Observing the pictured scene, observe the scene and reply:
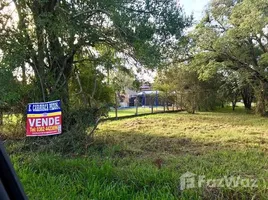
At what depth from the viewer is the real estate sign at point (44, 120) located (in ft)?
13.9

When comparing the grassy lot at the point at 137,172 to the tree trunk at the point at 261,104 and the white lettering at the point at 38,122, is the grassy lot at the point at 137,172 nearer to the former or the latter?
the white lettering at the point at 38,122

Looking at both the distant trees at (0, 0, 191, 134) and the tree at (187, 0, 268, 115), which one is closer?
the distant trees at (0, 0, 191, 134)

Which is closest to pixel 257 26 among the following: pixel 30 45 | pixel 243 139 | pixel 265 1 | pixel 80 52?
pixel 265 1

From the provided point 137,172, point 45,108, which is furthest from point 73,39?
point 137,172

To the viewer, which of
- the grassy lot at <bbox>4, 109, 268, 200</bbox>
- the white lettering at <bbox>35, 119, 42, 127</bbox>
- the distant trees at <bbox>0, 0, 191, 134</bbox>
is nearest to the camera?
the grassy lot at <bbox>4, 109, 268, 200</bbox>

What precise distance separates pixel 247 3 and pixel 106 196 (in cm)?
1027

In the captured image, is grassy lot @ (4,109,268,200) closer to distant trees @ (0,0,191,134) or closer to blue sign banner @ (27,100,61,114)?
blue sign banner @ (27,100,61,114)

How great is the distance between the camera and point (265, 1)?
9.69 meters

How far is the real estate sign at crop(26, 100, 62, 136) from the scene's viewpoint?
4.24 metres

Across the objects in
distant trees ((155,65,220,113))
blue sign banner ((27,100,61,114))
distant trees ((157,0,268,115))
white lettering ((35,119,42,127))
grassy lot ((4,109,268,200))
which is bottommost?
grassy lot ((4,109,268,200))

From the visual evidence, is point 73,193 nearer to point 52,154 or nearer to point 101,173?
point 101,173

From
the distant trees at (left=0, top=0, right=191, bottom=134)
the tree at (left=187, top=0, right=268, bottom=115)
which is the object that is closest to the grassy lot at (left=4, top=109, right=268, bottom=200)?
the distant trees at (left=0, top=0, right=191, bottom=134)

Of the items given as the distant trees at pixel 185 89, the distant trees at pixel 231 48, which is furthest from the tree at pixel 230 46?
the distant trees at pixel 185 89

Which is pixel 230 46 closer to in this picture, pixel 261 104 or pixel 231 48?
pixel 231 48
